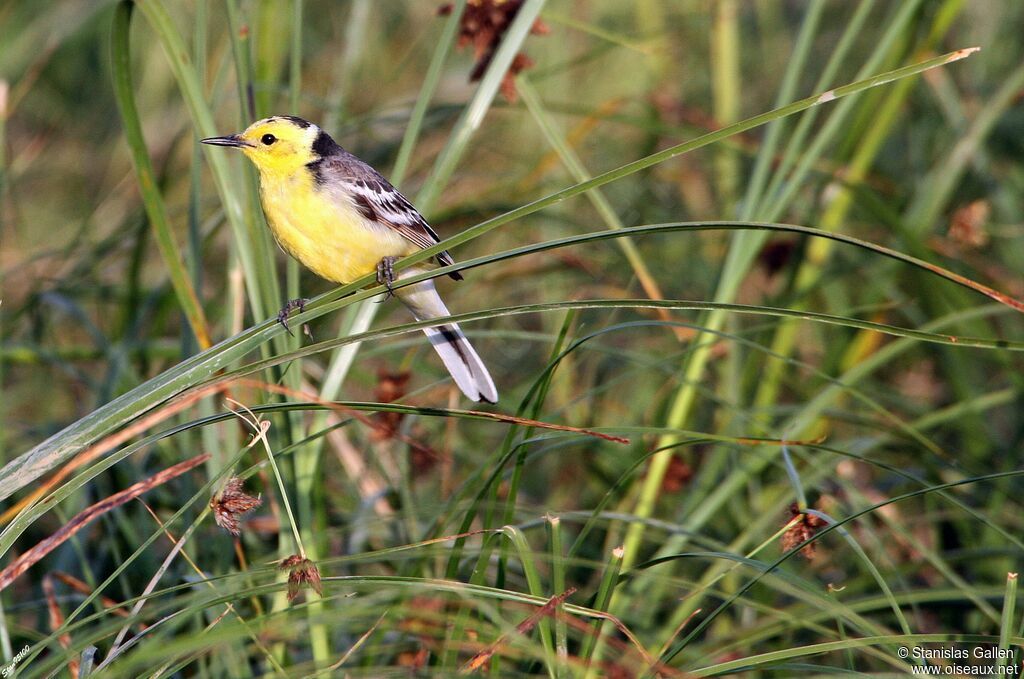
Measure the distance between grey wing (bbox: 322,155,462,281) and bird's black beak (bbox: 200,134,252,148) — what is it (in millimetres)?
351

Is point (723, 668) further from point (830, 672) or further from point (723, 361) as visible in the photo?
point (723, 361)

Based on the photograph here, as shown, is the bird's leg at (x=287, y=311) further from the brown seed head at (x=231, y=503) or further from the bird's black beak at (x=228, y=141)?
the bird's black beak at (x=228, y=141)

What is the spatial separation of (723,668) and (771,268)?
2609 millimetres

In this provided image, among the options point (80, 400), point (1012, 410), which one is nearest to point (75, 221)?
point (80, 400)

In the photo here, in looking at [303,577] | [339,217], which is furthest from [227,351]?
[339,217]

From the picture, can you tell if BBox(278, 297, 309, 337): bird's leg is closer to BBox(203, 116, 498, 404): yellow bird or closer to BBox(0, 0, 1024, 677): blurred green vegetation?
BBox(0, 0, 1024, 677): blurred green vegetation

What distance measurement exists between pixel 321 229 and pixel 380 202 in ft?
0.87

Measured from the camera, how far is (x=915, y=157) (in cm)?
515

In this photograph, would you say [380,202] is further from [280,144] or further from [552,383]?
[552,383]

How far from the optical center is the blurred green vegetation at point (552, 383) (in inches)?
78.7

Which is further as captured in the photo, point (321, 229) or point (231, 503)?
point (321, 229)

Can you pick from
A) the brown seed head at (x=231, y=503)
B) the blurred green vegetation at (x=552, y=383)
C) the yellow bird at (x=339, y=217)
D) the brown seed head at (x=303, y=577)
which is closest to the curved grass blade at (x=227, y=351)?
the blurred green vegetation at (x=552, y=383)

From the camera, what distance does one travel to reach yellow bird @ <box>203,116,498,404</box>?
2.91 m

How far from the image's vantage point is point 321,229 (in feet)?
9.72
